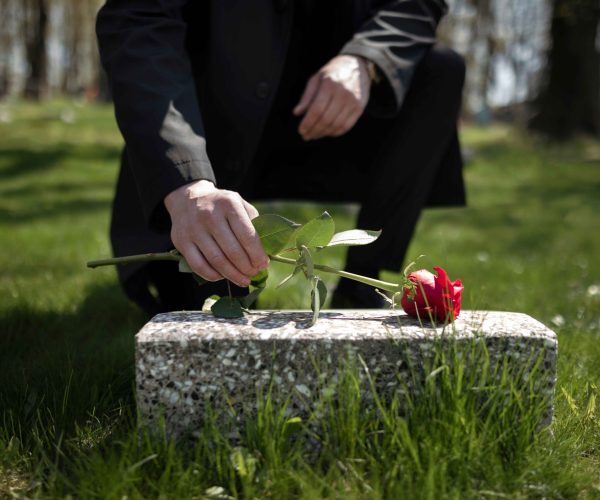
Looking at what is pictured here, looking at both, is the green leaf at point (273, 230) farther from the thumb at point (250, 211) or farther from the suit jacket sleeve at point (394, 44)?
the suit jacket sleeve at point (394, 44)

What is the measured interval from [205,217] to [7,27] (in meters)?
25.8

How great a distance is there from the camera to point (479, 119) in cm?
3177

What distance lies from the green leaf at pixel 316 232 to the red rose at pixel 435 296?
0.21 m

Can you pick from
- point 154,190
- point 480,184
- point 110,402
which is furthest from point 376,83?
point 480,184

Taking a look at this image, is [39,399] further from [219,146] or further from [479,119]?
[479,119]

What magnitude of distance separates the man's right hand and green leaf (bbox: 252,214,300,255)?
0.11 ft

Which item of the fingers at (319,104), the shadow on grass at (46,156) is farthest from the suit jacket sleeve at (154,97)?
the shadow on grass at (46,156)

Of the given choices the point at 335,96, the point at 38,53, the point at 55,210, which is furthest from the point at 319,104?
the point at 38,53

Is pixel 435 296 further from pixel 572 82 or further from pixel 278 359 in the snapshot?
pixel 572 82

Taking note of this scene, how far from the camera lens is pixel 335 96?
208cm

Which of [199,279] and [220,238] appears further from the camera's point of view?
[199,279]

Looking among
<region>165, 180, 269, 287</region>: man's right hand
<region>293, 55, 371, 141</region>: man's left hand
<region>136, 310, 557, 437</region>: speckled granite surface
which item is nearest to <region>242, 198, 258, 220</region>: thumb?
<region>165, 180, 269, 287</region>: man's right hand

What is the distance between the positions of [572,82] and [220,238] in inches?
398

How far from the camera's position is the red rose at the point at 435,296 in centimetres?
149
